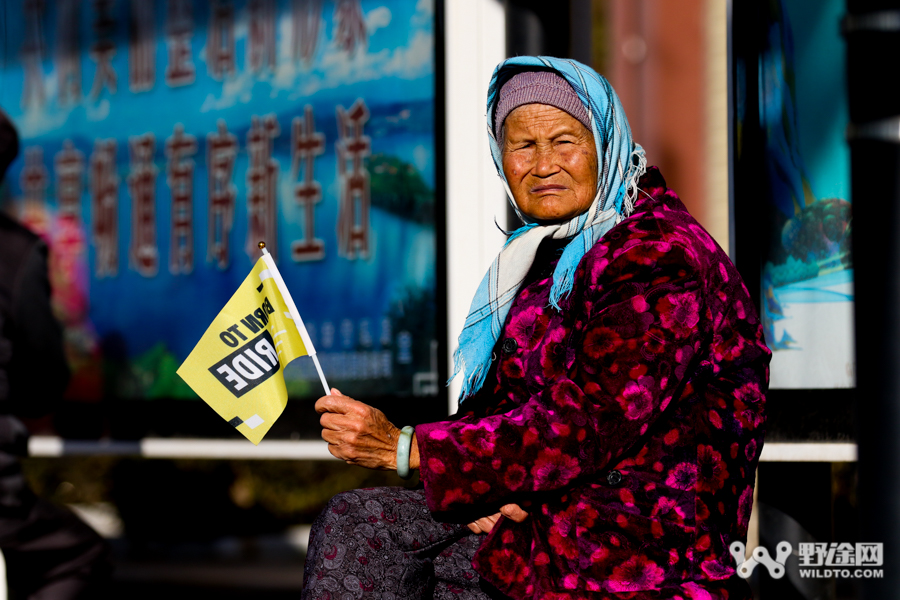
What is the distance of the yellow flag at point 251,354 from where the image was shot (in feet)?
5.90

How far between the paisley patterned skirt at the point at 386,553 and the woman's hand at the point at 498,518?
4 cm

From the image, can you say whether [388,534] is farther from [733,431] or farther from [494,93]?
[494,93]

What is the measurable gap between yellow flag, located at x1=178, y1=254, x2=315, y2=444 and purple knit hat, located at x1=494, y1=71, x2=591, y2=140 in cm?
65

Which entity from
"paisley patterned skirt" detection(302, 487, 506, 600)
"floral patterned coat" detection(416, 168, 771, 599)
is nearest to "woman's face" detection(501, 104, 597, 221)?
"floral patterned coat" detection(416, 168, 771, 599)

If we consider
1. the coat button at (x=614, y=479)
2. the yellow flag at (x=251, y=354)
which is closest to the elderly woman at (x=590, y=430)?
the coat button at (x=614, y=479)

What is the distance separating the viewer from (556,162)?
181cm

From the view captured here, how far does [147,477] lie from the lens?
5.42 metres

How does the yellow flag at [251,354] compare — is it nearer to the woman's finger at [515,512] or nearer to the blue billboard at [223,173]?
the woman's finger at [515,512]

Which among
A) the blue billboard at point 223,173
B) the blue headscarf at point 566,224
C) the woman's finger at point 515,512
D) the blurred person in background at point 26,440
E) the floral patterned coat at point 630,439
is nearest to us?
the floral patterned coat at point 630,439

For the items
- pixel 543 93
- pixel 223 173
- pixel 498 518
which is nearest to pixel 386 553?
pixel 498 518

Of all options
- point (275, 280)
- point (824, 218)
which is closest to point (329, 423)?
point (275, 280)

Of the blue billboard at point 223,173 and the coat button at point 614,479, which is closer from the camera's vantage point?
the coat button at point 614,479

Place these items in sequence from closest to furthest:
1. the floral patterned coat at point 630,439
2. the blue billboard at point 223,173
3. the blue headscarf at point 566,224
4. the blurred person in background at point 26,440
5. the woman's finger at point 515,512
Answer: the floral patterned coat at point 630,439 → the woman's finger at point 515,512 → the blue headscarf at point 566,224 → the blurred person in background at point 26,440 → the blue billboard at point 223,173

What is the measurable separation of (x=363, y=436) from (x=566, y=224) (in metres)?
0.64
